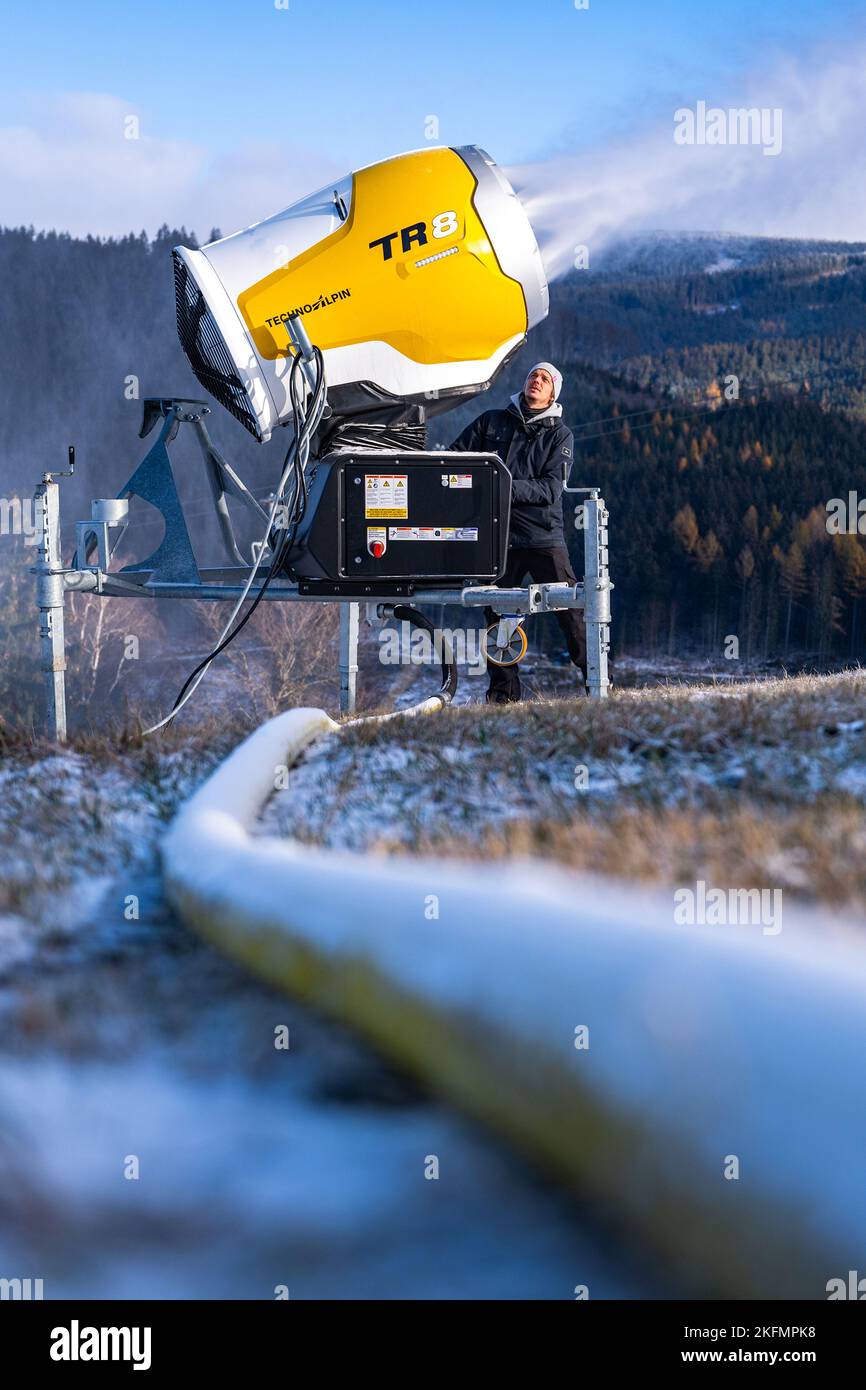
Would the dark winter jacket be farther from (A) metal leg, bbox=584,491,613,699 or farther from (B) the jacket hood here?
(A) metal leg, bbox=584,491,613,699

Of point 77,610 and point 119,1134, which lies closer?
point 119,1134

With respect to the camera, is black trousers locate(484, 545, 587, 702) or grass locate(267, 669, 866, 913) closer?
grass locate(267, 669, 866, 913)

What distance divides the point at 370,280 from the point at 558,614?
260cm

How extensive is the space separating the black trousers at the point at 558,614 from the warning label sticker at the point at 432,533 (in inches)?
50.2

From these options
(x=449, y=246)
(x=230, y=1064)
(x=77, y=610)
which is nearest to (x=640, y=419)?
(x=77, y=610)

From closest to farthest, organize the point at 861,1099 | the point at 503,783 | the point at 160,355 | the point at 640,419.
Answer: the point at 861,1099, the point at 503,783, the point at 640,419, the point at 160,355

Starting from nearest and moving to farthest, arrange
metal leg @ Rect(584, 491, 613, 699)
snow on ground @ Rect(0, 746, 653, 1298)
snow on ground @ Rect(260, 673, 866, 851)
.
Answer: snow on ground @ Rect(0, 746, 653, 1298), snow on ground @ Rect(260, 673, 866, 851), metal leg @ Rect(584, 491, 613, 699)

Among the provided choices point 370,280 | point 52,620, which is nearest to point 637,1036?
point 370,280

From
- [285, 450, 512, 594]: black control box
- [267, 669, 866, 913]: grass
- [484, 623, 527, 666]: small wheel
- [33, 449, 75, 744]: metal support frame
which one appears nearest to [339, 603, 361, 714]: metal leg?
[484, 623, 527, 666]: small wheel

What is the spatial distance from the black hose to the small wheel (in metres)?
0.54

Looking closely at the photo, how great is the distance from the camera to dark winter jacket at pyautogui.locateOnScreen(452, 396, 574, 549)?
6742mm

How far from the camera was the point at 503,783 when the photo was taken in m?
2.69

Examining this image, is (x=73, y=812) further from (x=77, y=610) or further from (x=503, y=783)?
(x=77, y=610)

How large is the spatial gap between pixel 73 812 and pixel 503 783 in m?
1.07
